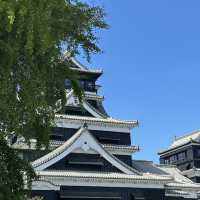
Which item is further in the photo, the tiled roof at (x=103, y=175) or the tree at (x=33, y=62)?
the tiled roof at (x=103, y=175)

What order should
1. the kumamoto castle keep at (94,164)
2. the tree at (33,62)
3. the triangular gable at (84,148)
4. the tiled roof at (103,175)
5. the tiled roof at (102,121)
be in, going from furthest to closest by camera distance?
the tiled roof at (102,121) → the triangular gable at (84,148) → the kumamoto castle keep at (94,164) → the tiled roof at (103,175) → the tree at (33,62)

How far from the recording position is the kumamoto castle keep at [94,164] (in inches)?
1067

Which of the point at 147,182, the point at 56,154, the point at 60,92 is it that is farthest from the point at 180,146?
the point at 60,92

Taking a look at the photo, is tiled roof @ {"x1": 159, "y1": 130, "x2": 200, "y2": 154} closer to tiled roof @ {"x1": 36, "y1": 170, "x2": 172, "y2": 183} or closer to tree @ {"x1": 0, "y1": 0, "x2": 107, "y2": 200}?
tiled roof @ {"x1": 36, "y1": 170, "x2": 172, "y2": 183}

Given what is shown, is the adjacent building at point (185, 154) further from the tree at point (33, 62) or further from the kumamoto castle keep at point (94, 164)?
the tree at point (33, 62)

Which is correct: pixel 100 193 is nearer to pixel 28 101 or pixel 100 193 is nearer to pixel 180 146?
pixel 28 101

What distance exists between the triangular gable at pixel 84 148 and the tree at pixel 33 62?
17875 millimetres

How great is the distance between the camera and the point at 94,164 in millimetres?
28938

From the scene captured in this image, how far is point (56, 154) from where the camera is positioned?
91.2 feet

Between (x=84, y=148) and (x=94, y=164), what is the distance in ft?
3.64

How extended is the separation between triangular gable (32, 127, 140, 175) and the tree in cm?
1788

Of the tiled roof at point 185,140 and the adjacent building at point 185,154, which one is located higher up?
the tiled roof at point 185,140

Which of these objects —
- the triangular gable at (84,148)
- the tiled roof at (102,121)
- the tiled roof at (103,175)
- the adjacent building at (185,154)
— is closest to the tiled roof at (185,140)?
the adjacent building at (185,154)

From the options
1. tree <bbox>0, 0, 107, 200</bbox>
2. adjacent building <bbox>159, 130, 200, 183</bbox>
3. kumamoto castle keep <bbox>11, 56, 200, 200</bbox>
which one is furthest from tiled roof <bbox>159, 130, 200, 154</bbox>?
tree <bbox>0, 0, 107, 200</bbox>
